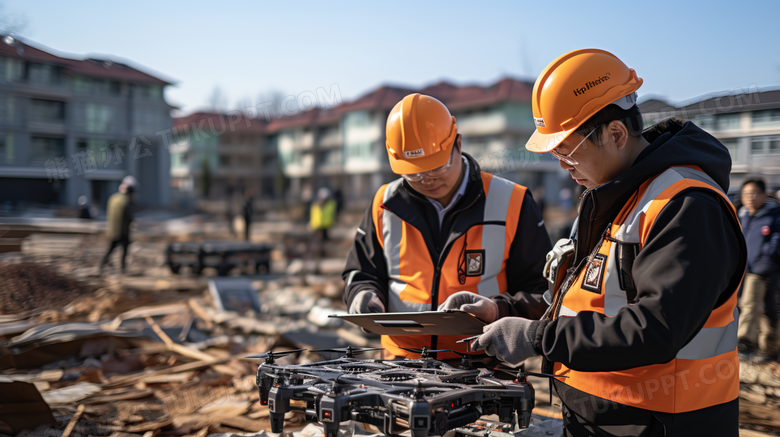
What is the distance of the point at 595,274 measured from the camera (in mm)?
1745

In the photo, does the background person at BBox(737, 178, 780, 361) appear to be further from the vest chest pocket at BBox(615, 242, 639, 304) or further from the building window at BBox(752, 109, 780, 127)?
the vest chest pocket at BBox(615, 242, 639, 304)

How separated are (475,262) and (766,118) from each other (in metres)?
5.07

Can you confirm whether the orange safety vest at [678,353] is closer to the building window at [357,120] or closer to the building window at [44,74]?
the building window at [44,74]

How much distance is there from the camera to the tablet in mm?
2090

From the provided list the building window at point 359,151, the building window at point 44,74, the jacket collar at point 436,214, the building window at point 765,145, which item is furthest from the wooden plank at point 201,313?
the building window at point 359,151

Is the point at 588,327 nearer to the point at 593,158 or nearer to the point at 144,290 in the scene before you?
the point at 593,158

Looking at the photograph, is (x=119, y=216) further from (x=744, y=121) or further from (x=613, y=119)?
(x=613, y=119)

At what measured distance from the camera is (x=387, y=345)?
9.34 feet

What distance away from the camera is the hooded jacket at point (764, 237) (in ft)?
19.4

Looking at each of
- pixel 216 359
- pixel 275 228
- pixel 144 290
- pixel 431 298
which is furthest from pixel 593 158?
pixel 275 228

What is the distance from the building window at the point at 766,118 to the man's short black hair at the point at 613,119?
16.8ft

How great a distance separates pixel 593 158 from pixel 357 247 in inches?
61.9

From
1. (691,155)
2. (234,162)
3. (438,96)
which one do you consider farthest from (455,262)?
(234,162)

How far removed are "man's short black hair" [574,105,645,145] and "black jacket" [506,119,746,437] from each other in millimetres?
91
